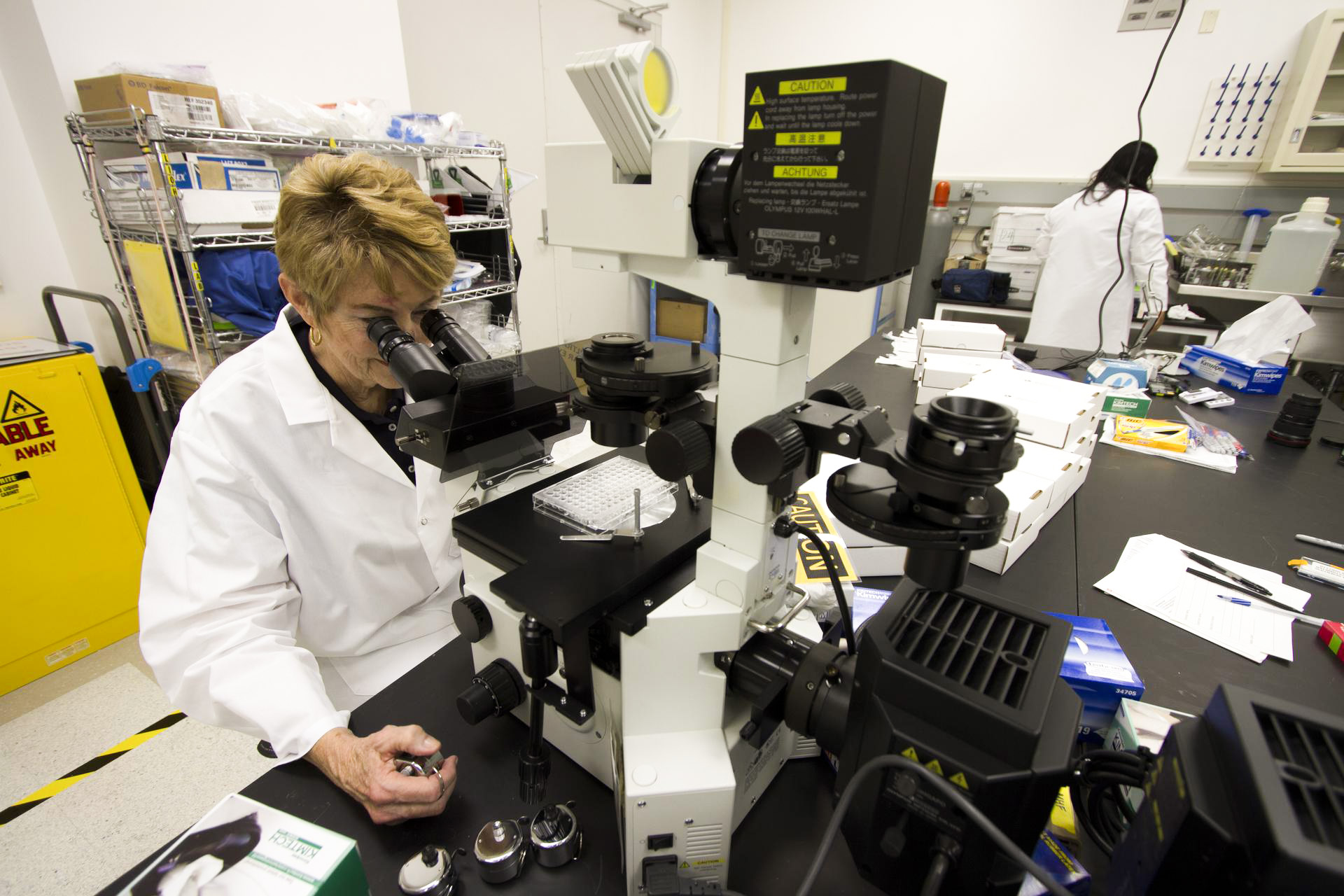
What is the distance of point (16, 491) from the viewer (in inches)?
69.3

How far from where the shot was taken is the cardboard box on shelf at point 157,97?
1.60 meters

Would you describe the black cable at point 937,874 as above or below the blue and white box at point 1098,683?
above

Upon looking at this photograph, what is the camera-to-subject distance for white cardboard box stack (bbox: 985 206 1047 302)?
12.1 feet

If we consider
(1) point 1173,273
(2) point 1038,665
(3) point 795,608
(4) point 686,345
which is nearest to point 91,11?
(4) point 686,345

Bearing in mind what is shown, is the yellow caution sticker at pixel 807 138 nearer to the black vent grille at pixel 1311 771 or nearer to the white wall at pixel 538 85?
the black vent grille at pixel 1311 771

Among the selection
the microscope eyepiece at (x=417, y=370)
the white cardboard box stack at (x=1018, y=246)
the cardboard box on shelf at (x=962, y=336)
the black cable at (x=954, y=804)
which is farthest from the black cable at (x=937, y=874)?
the white cardboard box stack at (x=1018, y=246)

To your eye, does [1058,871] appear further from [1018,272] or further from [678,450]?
[1018,272]

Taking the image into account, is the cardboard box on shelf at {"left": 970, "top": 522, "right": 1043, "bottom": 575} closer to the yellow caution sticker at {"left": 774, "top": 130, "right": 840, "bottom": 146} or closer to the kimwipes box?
the yellow caution sticker at {"left": 774, "top": 130, "right": 840, "bottom": 146}

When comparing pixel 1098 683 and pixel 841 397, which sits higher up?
pixel 841 397

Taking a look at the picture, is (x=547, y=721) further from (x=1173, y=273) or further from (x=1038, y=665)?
(x=1173, y=273)

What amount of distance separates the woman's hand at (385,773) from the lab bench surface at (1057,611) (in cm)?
2

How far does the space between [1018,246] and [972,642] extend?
13.2 feet

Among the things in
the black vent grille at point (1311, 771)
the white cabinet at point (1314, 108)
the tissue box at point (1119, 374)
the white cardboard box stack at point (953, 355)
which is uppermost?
the white cabinet at point (1314, 108)

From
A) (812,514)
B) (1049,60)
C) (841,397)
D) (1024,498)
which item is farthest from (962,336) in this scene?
(1049,60)
